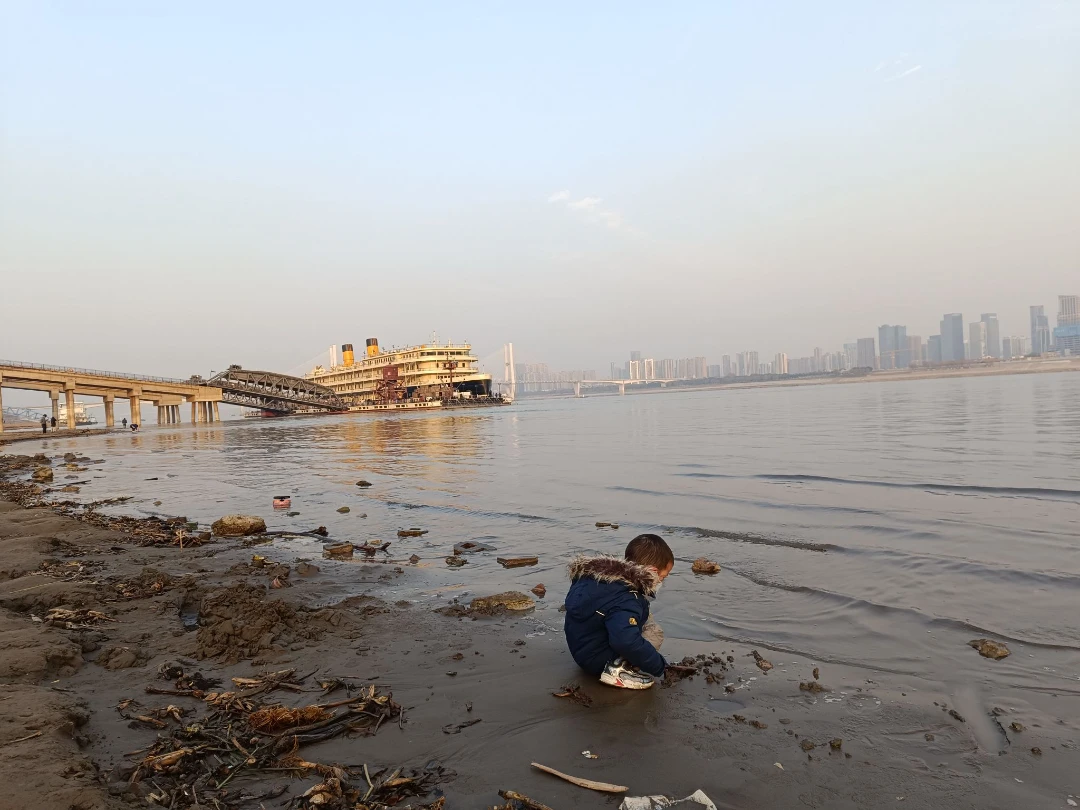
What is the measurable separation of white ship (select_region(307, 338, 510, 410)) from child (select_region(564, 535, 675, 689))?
90.1m

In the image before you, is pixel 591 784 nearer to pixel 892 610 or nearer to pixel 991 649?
pixel 991 649

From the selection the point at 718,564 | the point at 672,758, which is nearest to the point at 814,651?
the point at 672,758

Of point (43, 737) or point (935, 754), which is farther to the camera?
point (935, 754)

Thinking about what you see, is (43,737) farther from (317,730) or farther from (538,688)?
(538,688)

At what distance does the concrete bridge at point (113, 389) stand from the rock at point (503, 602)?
2406 inches

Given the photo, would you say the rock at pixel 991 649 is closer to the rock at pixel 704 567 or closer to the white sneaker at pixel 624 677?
the white sneaker at pixel 624 677

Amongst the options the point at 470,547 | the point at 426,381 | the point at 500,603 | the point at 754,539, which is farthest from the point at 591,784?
the point at 426,381

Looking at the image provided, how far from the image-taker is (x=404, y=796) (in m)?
3.21

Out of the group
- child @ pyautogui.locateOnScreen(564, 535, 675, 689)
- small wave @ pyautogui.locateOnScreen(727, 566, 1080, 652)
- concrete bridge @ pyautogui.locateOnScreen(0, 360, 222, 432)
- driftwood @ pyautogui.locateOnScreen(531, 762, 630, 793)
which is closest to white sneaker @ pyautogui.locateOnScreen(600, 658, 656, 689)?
child @ pyautogui.locateOnScreen(564, 535, 675, 689)

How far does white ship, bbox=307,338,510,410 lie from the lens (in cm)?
9812

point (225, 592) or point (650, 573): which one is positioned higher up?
point (650, 573)

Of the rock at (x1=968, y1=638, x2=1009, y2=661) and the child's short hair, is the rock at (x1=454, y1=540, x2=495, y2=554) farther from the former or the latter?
the rock at (x1=968, y1=638, x2=1009, y2=661)

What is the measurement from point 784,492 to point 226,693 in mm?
11566

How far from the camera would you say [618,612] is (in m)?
4.41
